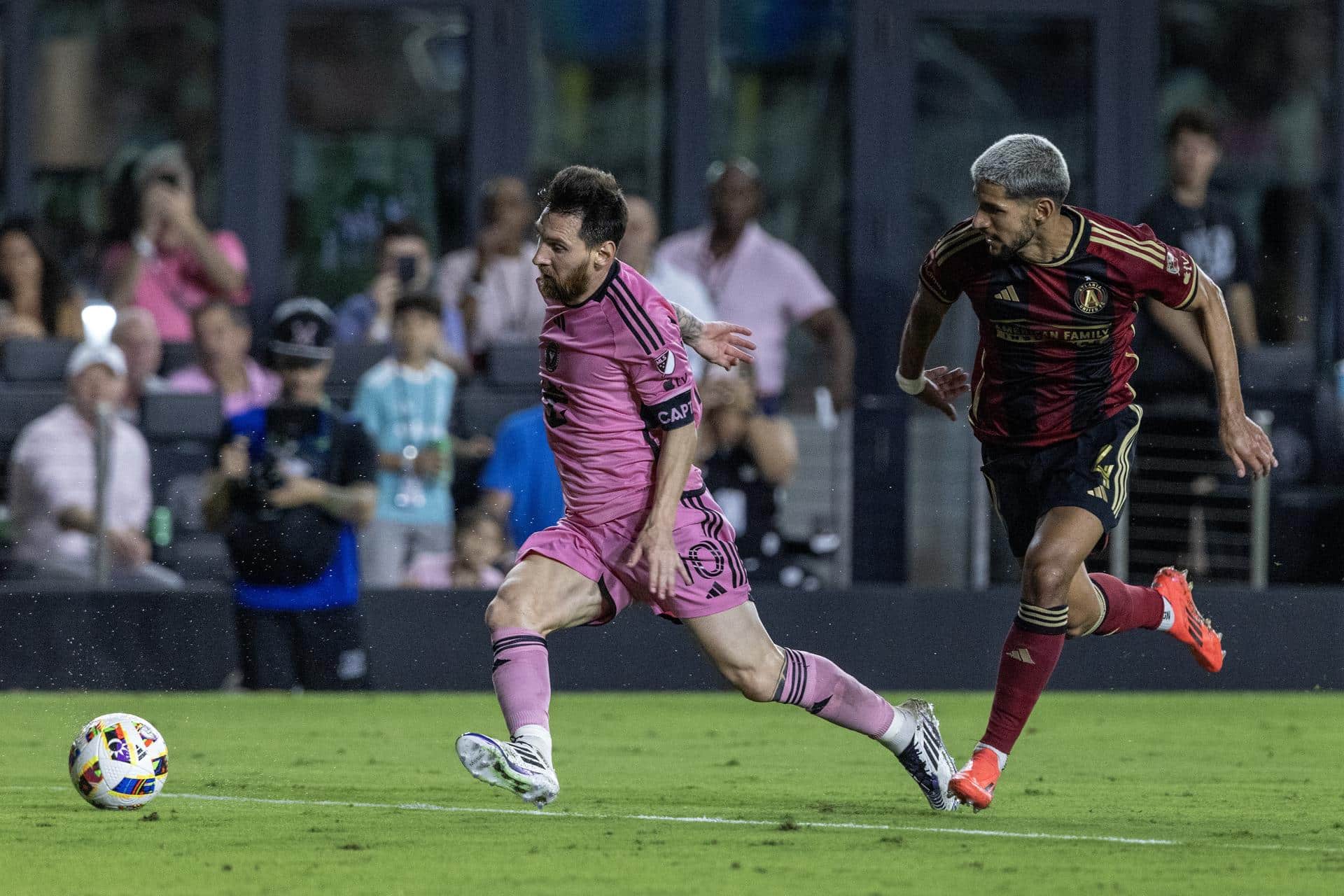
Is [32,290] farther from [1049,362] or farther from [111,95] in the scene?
[1049,362]

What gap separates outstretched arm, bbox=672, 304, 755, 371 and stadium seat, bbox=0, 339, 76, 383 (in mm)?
4930

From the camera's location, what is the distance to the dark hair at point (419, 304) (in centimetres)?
1012

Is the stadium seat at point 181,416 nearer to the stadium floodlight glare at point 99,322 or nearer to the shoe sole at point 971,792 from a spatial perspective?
the stadium floodlight glare at point 99,322

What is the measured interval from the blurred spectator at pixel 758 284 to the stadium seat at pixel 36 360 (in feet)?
10.0

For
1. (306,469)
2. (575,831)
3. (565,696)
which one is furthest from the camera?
(565,696)

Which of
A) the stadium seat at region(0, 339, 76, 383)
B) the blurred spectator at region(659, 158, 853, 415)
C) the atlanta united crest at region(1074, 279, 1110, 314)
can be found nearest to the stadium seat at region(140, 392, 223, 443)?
the stadium seat at region(0, 339, 76, 383)

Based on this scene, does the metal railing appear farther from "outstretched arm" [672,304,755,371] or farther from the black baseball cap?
"outstretched arm" [672,304,755,371]

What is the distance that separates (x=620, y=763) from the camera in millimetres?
→ 8055

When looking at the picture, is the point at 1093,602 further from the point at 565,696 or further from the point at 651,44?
the point at 651,44

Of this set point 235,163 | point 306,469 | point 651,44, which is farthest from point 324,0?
point 306,469

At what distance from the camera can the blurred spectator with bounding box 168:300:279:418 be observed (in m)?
10.5

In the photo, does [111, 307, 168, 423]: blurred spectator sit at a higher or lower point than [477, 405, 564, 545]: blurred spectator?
higher

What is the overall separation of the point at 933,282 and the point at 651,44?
670 centimetres

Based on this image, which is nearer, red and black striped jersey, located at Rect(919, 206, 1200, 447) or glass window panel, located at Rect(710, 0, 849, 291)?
red and black striped jersey, located at Rect(919, 206, 1200, 447)
